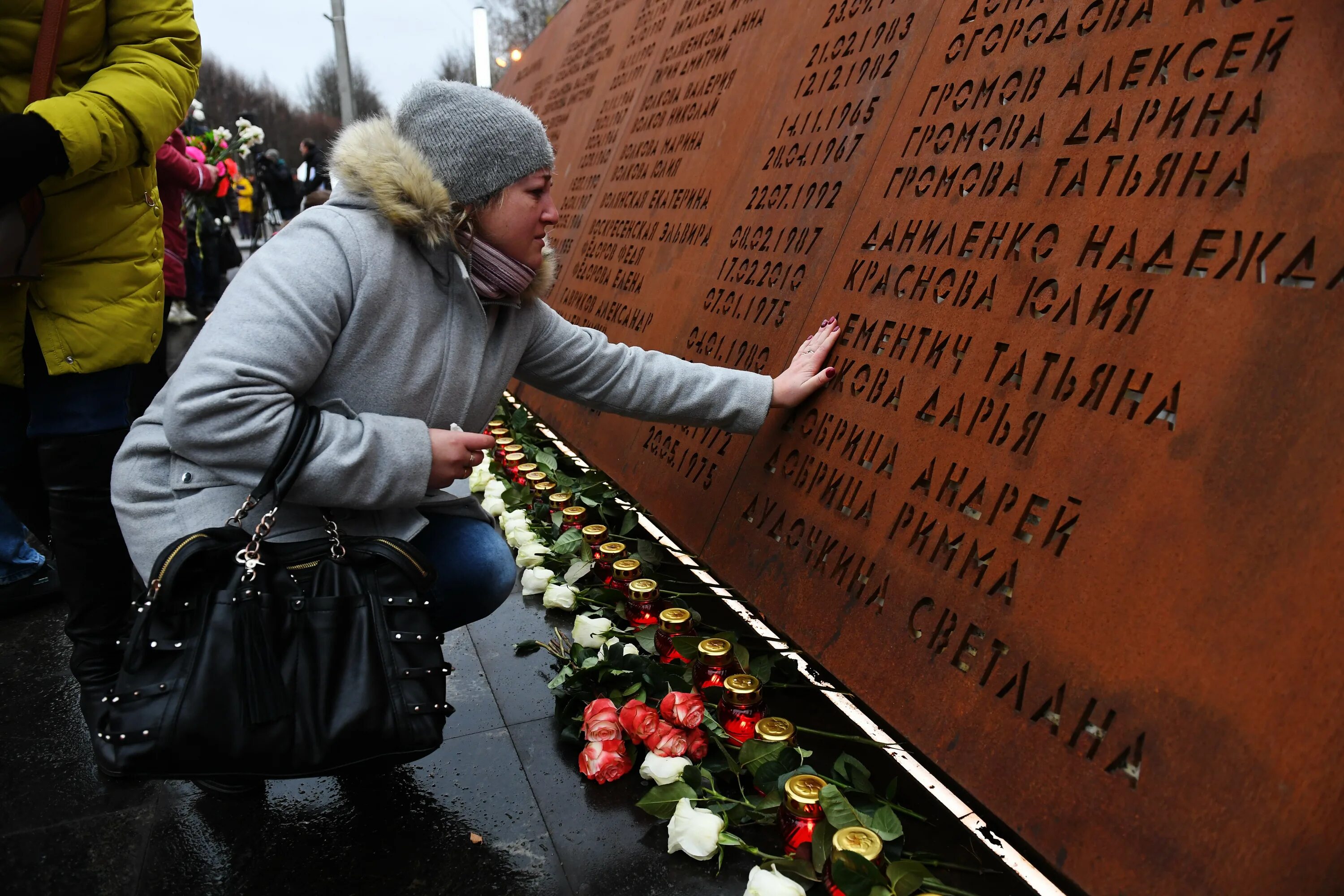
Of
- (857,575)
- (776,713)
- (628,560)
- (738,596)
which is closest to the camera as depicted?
(857,575)

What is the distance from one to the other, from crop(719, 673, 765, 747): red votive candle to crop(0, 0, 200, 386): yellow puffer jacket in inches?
65.5

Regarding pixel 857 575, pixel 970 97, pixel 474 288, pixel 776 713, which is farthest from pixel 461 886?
pixel 970 97

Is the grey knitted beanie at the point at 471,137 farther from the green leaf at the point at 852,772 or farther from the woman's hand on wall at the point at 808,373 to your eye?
the green leaf at the point at 852,772

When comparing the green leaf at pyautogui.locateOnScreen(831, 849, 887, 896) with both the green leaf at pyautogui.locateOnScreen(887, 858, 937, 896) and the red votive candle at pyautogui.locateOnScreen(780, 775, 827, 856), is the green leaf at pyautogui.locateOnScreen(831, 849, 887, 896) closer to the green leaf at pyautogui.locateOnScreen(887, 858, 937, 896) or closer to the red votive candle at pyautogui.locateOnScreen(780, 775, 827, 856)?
the green leaf at pyautogui.locateOnScreen(887, 858, 937, 896)

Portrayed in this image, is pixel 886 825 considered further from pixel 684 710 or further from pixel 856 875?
pixel 684 710

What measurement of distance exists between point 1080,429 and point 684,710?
1.03 m

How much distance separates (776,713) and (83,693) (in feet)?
5.46

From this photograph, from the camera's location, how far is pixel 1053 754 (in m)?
1.62

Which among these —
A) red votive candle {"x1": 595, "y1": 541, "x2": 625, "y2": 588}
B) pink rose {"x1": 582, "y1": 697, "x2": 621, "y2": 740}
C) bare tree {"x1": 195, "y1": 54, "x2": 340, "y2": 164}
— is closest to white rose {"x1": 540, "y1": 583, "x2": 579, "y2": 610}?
red votive candle {"x1": 595, "y1": 541, "x2": 625, "y2": 588}

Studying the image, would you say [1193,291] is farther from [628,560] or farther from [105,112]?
[105,112]

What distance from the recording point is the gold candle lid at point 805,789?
74.9 inches

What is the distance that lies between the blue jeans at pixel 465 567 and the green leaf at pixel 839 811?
960mm

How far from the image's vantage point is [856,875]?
1.71 metres

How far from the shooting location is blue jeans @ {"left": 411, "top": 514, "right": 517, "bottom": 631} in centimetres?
236
